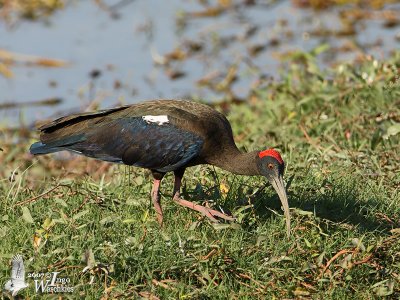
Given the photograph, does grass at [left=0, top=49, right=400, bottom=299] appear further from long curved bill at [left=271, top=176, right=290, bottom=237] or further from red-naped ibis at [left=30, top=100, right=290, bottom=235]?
red-naped ibis at [left=30, top=100, right=290, bottom=235]

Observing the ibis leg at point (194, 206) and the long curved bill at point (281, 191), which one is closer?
the long curved bill at point (281, 191)

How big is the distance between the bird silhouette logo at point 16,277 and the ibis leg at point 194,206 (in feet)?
4.26

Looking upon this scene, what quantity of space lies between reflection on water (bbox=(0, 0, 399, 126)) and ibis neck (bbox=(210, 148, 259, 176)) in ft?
14.2

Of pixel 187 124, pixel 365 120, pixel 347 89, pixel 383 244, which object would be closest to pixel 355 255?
pixel 383 244

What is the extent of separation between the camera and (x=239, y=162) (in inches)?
263

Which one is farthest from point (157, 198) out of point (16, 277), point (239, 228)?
point (16, 277)

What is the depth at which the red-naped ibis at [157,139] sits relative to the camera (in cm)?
669

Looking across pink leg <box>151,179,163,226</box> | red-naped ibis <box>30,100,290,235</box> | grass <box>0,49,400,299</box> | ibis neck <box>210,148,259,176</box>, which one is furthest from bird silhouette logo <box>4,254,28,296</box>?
ibis neck <box>210,148,259,176</box>

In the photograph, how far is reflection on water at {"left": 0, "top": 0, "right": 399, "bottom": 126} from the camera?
12250 mm

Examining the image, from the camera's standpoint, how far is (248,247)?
5.90 meters

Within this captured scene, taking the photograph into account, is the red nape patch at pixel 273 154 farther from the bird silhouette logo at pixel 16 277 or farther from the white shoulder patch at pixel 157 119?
the bird silhouette logo at pixel 16 277

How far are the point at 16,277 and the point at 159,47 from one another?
8909 millimetres

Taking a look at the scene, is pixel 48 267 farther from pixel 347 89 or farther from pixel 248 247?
pixel 347 89

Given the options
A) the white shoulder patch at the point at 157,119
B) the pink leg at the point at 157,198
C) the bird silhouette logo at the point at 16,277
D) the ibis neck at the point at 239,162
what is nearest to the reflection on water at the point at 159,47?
the white shoulder patch at the point at 157,119
